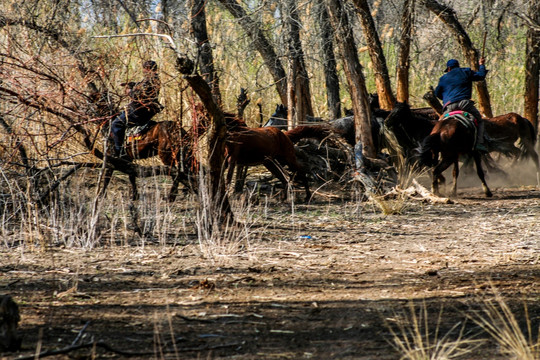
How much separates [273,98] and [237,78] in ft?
5.22

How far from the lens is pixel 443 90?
13398 mm

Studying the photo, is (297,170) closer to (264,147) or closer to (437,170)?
(264,147)

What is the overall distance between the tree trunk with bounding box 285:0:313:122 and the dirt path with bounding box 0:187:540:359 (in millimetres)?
6007

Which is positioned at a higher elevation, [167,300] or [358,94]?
[358,94]

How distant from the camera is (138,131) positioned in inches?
462

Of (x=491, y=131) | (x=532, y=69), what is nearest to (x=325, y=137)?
(x=491, y=131)

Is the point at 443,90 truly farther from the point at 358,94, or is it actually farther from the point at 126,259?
the point at 126,259

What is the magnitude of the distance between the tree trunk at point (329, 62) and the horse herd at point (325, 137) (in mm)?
1417

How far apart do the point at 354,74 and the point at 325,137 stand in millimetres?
1381

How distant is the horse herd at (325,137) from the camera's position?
10.6 metres

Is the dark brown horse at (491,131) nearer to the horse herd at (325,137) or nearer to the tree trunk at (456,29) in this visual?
the horse herd at (325,137)

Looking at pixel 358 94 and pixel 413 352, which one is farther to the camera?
pixel 358 94

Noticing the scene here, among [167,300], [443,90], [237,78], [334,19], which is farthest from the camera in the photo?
[237,78]

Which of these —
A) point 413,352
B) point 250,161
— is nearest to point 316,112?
point 250,161
